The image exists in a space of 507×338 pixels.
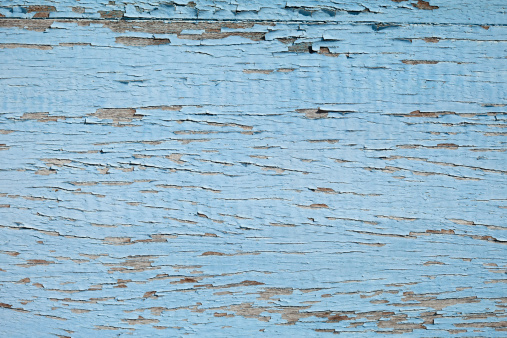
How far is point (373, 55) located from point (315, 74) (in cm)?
9

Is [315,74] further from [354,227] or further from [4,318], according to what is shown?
[4,318]

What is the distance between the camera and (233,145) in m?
0.56

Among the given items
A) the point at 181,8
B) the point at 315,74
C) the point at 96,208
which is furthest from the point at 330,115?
the point at 96,208

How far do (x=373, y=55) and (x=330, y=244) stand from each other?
0.99 ft

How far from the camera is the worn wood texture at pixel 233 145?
55 centimetres

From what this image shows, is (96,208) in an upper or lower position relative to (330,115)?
lower

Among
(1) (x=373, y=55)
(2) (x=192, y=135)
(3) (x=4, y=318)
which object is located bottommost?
(3) (x=4, y=318)

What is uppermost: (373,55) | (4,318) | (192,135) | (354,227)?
(373,55)

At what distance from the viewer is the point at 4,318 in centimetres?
58

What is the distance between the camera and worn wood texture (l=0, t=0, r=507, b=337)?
55 centimetres

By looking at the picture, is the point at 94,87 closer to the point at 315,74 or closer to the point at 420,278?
the point at 315,74

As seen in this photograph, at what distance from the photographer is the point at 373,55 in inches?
22.0

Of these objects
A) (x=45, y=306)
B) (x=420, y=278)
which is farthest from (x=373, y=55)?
(x=45, y=306)

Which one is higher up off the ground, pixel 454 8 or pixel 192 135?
pixel 454 8
